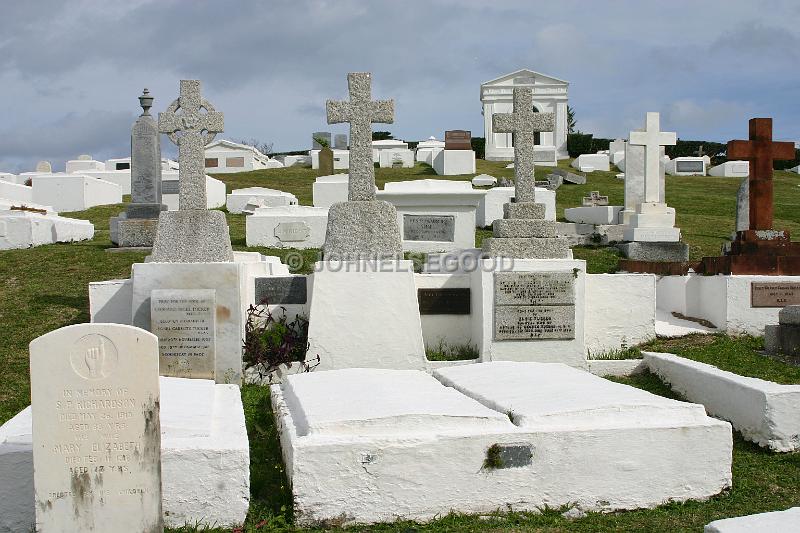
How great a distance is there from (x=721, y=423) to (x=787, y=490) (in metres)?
0.60

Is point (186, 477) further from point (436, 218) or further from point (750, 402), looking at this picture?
point (436, 218)

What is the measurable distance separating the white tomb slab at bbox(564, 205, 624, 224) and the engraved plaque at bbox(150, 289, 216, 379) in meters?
12.7

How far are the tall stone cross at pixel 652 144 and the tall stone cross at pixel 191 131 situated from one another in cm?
961

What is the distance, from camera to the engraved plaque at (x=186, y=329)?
796 cm

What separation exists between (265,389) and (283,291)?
5.33ft

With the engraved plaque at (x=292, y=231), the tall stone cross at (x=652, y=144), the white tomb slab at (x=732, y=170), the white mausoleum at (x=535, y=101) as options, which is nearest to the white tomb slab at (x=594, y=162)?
the white mausoleum at (x=535, y=101)

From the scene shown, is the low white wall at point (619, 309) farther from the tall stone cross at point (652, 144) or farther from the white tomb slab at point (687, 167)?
the white tomb slab at point (687, 167)

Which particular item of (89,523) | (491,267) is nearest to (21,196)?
(491,267)

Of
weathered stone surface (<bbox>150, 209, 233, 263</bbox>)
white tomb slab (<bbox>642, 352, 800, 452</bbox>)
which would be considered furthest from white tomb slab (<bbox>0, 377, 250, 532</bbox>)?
white tomb slab (<bbox>642, 352, 800, 452</bbox>)

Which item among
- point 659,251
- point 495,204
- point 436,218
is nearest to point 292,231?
point 436,218

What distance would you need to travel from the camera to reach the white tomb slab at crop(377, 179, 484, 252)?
582 inches

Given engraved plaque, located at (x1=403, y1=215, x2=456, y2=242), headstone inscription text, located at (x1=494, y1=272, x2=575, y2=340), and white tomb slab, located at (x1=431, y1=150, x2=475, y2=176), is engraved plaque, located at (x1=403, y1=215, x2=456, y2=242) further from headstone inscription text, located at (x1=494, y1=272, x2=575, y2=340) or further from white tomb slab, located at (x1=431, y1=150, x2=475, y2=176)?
white tomb slab, located at (x1=431, y1=150, x2=475, y2=176)

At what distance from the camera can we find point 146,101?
15.6m

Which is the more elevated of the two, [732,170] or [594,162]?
[594,162]
